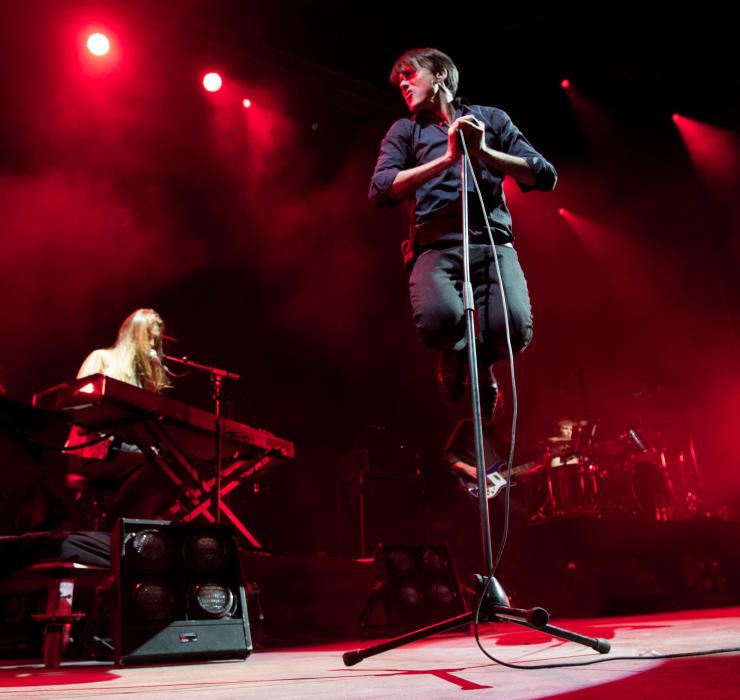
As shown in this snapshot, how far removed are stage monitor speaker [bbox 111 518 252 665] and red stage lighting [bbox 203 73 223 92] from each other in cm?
529

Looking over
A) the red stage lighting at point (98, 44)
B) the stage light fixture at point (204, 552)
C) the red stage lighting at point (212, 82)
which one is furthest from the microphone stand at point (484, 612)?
the red stage lighting at point (212, 82)

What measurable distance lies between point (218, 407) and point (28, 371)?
204 cm

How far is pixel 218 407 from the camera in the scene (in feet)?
13.3

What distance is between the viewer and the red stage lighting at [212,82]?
246 inches

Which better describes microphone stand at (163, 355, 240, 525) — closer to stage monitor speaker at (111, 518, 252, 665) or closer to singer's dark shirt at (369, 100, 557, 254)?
stage monitor speaker at (111, 518, 252, 665)

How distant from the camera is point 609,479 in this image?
21.1 feet

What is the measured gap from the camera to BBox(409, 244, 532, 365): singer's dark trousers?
1943 mm

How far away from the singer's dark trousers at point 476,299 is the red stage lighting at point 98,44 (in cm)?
495

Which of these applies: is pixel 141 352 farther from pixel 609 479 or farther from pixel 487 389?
pixel 609 479

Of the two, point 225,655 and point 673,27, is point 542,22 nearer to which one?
point 673,27

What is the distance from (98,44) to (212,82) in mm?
1131

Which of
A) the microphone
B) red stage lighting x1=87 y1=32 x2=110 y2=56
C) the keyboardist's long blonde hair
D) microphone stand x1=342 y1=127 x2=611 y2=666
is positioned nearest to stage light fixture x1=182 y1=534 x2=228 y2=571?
microphone stand x1=342 y1=127 x2=611 y2=666

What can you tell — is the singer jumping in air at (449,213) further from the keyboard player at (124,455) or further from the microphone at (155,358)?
the microphone at (155,358)

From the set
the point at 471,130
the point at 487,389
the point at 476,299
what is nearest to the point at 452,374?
the point at 487,389
